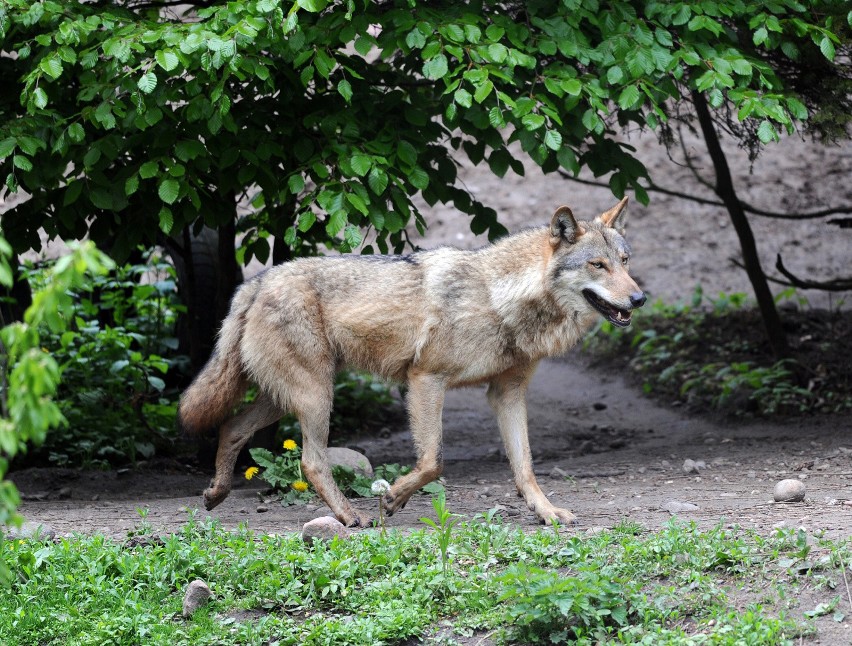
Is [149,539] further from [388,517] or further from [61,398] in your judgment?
[61,398]

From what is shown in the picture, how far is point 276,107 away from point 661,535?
14.1 ft

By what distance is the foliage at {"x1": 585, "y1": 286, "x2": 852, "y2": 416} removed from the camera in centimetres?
994

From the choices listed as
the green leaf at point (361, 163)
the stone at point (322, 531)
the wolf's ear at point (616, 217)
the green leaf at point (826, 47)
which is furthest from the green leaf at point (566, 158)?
the stone at point (322, 531)

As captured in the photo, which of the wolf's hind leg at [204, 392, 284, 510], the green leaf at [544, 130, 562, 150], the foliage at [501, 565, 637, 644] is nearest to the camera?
the foliage at [501, 565, 637, 644]

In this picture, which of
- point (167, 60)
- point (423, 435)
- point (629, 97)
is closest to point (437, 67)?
point (629, 97)

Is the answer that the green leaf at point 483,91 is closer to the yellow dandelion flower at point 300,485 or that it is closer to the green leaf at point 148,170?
the green leaf at point 148,170

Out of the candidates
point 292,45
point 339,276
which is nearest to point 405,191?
point 339,276

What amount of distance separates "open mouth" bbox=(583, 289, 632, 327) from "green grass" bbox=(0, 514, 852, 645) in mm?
1428

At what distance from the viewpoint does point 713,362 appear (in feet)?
37.7

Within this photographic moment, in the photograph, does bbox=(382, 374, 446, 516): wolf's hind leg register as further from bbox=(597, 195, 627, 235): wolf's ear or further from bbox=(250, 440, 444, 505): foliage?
bbox=(597, 195, 627, 235): wolf's ear

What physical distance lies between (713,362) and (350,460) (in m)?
5.68

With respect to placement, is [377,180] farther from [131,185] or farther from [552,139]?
[131,185]

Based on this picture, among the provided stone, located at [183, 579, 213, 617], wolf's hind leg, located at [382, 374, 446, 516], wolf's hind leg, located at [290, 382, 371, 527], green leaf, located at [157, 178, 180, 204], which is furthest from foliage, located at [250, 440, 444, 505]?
stone, located at [183, 579, 213, 617]

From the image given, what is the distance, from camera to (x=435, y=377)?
6.46 meters
